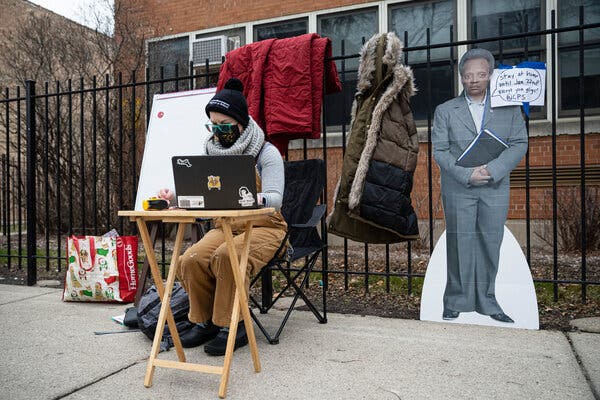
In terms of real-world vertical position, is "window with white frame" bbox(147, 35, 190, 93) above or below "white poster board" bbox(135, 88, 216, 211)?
above

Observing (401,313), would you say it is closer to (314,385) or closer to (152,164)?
(314,385)

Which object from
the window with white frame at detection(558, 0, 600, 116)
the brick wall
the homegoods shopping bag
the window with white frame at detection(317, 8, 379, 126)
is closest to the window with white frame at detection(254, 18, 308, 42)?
the brick wall

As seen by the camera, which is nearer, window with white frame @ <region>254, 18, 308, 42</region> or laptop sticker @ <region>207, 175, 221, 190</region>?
laptop sticker @ <region>207, 175, 221, 190</region>

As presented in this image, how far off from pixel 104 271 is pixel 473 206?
3.21 m

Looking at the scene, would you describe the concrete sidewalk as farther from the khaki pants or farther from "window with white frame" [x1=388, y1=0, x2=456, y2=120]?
"window with white frame" [x1=388, y1=0, x2=456, y2=120]

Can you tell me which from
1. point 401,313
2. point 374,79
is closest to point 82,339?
point 401,313

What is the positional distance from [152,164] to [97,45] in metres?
5.38

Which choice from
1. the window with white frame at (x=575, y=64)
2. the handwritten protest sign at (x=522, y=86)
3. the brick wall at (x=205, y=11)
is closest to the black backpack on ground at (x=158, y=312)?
the handwritten protest sign at (x=522, y=86)

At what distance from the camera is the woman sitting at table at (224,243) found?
9.67 feet

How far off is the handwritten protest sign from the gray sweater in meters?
1.66

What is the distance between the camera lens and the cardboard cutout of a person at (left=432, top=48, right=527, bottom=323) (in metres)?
3.61

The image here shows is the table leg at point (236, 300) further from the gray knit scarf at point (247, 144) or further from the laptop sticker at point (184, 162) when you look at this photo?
the gray knit scarf at point (247, 144)

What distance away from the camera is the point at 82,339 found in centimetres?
348

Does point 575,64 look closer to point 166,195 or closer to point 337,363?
point 337,363
